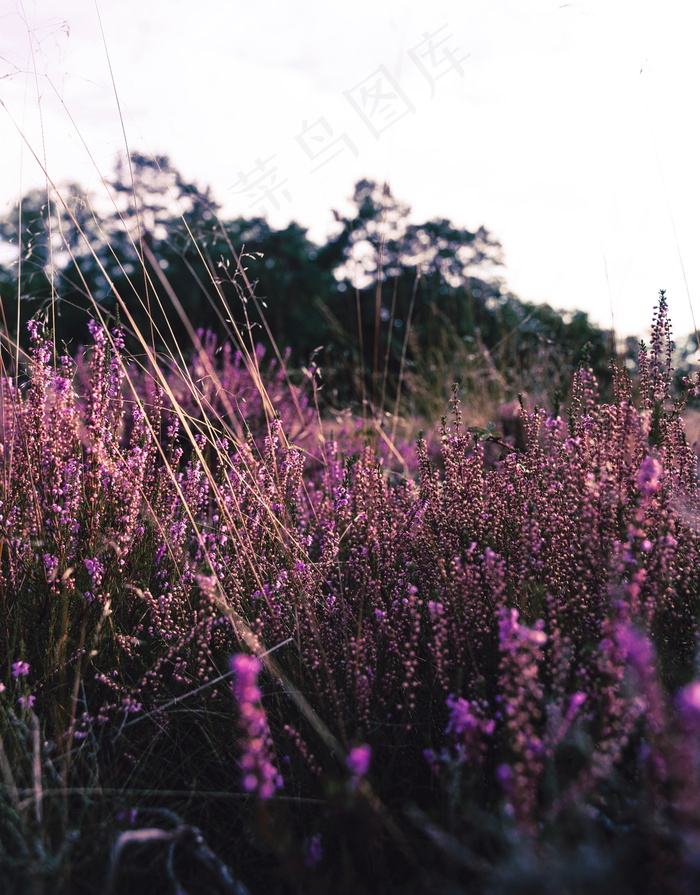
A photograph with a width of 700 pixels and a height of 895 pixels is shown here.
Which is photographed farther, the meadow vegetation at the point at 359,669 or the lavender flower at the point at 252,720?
the meadow vegetation at the point at 359,669

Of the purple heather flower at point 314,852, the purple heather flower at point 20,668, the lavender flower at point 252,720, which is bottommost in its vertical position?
the purple heather flower at point 314,852

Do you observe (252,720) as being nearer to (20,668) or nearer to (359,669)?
(359,669)

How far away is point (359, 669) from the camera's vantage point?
1.38 meters

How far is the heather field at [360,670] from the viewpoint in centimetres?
91

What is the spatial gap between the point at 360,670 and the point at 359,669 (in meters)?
0.05

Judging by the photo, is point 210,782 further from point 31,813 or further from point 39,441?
point 39,441

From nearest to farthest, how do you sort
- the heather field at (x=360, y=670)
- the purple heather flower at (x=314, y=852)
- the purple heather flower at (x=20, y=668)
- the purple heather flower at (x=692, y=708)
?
the purple heather flower at (x=692, y=708)
the heather field at (x=360, y=670)
the purple heather flower at (x=314, y=852)
the purple heather flower at (x=20, y=668)

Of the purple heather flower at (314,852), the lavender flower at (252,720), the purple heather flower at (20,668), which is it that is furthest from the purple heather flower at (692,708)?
the purple heather flower at (20,668)

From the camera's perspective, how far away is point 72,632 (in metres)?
1.74

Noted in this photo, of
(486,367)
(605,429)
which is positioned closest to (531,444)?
(605,429)

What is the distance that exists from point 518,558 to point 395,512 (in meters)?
0.57

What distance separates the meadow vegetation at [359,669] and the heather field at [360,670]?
1cm

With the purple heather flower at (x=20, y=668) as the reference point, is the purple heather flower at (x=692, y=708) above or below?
below

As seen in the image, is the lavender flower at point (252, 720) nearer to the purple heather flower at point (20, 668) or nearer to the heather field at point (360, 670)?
the heather field at point (360, 670)
